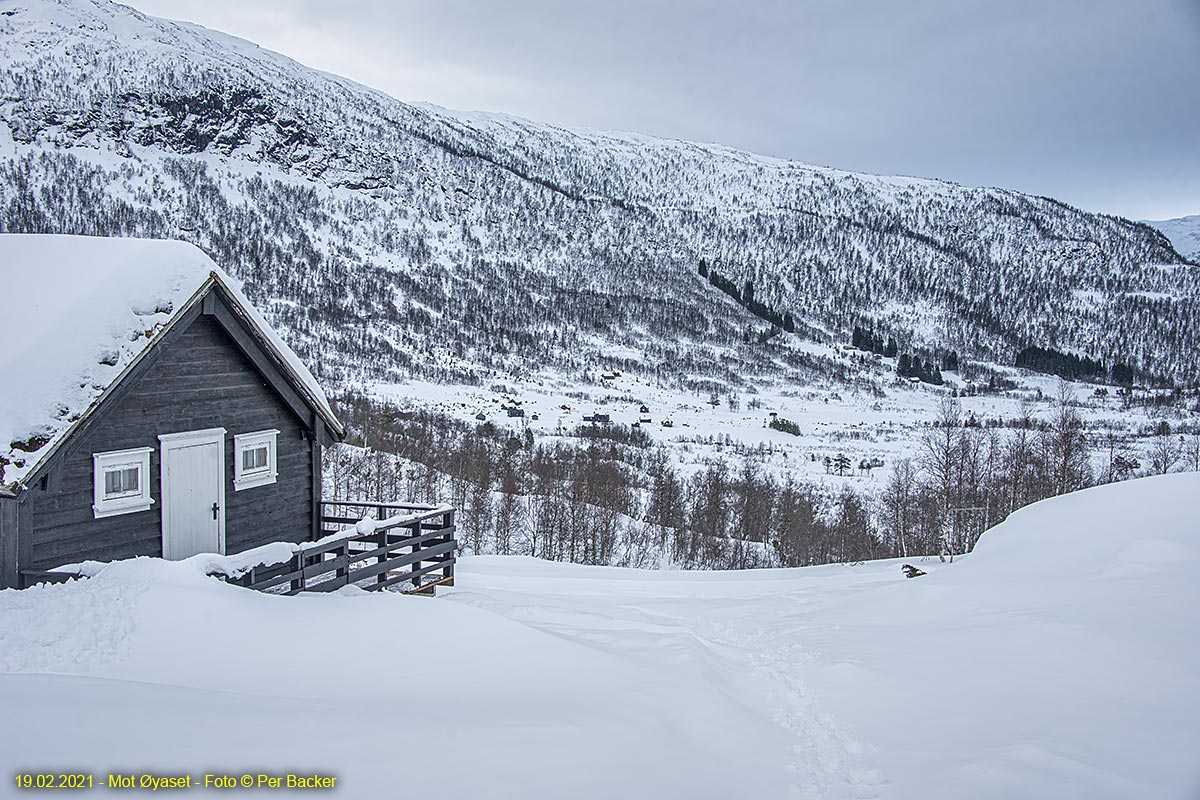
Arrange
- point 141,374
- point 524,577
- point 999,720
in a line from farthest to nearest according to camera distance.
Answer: point 524,577
point 141,374
point 999,720

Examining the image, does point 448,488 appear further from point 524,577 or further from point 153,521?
point 153,521

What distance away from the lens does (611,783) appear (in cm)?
478

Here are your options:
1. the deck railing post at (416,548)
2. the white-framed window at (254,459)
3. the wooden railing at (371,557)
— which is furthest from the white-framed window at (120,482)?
the deck railing post at (416,548)

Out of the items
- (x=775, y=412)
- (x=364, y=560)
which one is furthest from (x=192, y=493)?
(x=775, y=412)

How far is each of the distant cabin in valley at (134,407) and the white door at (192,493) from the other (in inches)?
0.7

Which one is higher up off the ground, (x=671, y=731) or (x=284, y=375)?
(x=284, y=375)

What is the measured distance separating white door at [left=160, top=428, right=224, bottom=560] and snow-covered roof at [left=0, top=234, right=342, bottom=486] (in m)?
1.54

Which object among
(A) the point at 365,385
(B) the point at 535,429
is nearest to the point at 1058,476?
(B) the point at 535,429

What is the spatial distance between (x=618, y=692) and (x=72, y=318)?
27.9 feet

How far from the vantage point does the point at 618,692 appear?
674 centimetres

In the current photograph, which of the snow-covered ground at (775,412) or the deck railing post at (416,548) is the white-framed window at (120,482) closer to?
the deck railing post at (416,548)

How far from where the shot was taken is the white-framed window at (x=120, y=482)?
948 centimetres

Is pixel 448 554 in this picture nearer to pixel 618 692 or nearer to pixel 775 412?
pixel 618 692

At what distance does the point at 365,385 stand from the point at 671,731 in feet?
327
